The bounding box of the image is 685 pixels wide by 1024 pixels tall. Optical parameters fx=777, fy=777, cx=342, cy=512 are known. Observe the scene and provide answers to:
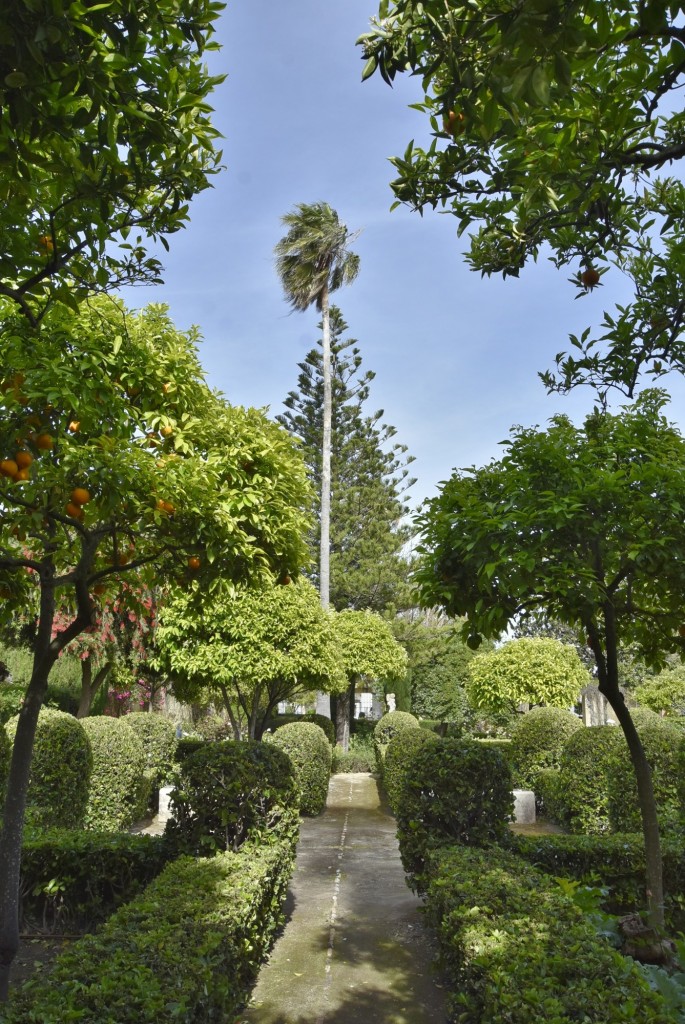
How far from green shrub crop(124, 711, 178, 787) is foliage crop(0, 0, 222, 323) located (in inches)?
415

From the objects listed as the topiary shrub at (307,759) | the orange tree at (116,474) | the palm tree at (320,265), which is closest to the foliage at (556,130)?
the orange tree at (116,474)

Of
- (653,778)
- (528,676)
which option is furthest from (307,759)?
(528,676)

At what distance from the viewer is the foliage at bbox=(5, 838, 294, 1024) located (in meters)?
2.64

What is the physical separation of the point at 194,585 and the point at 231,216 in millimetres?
3091

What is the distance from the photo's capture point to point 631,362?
4336 millimetres

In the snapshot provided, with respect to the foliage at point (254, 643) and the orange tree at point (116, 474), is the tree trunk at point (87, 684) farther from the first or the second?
the orange tree at point (116, 474)

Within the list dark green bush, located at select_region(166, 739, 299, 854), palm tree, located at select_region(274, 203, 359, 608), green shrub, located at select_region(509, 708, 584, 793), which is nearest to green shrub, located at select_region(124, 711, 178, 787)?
green shrub, located at select_region(509, 708, 584, 793)

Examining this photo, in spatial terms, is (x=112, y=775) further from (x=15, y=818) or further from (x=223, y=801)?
(x=15, y=818)

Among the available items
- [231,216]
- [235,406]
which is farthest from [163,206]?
[231,216]

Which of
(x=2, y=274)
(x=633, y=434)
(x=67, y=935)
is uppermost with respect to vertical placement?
(x=633, y=434)

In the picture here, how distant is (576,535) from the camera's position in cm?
470

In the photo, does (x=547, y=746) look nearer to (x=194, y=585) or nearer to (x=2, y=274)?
(x=194, y=585)

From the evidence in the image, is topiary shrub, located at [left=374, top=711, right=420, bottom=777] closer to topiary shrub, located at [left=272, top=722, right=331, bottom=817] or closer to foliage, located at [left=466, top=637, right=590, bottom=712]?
foliage, located at [left=466, top=637, right=590, bottom=712]

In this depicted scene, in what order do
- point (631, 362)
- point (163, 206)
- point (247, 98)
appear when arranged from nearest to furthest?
point (163, 206)
point (247, 98)
point (631, 362)
